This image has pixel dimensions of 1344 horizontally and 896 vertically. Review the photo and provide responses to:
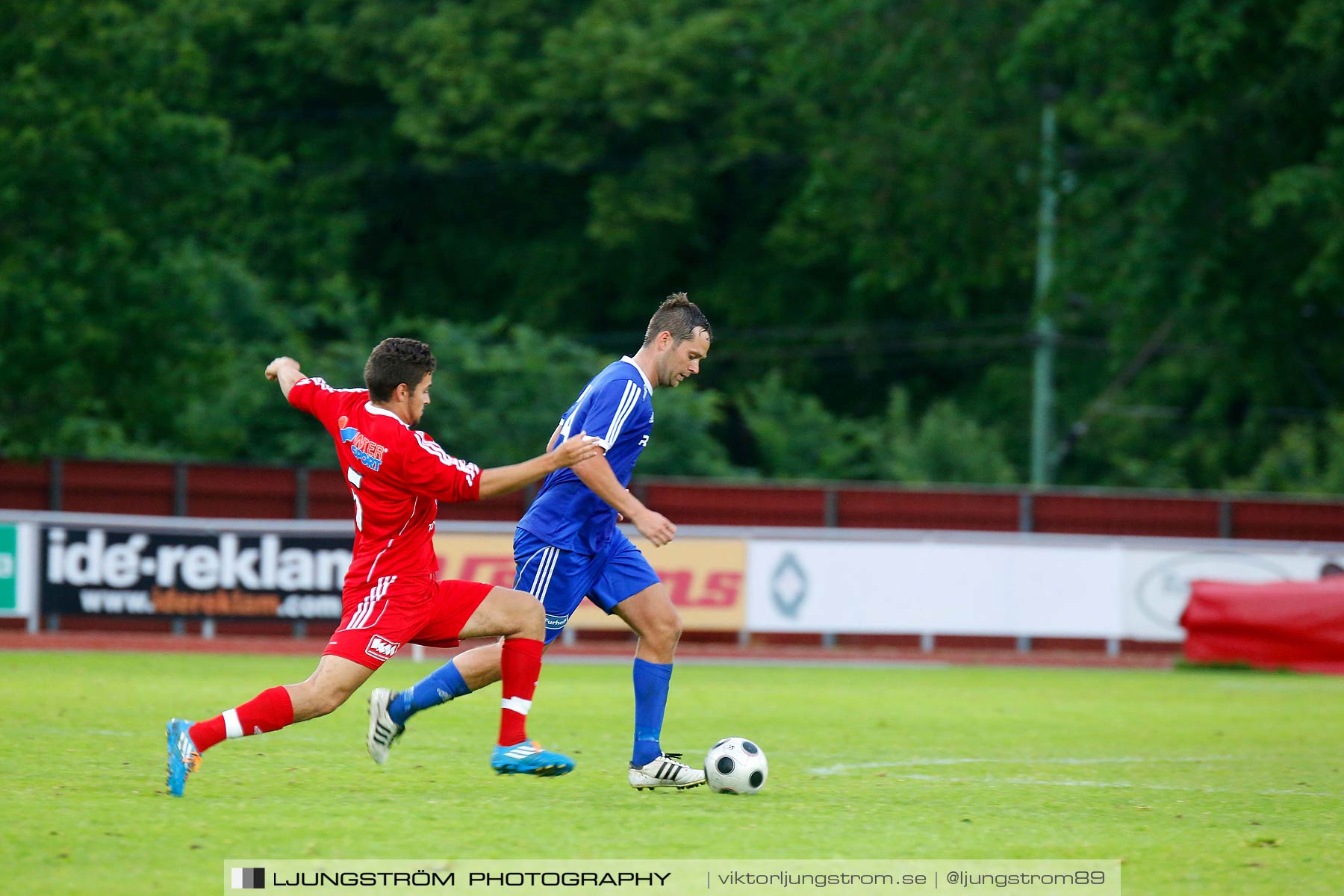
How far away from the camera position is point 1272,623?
18.5m

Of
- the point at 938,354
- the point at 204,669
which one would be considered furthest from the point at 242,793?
the point at 938,354

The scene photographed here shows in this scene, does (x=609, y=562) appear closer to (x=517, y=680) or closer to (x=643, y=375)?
(x=517, y=680)

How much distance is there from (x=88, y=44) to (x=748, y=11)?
15855 mm

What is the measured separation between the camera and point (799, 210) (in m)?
35.9

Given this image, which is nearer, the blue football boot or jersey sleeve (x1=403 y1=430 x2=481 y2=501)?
jersey sleeve (x1=403 y1=430 x2=481 y2=501)

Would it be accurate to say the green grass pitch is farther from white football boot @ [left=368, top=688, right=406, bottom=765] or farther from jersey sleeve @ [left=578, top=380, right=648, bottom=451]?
jersey sleeve @ [left=578, top=380, right=648, bottom=451]

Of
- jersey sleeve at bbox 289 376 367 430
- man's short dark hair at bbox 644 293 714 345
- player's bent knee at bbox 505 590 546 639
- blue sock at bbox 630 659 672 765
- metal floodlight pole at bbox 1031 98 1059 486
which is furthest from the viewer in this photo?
metal floodlight pole at bbox 1031 98 1059 486

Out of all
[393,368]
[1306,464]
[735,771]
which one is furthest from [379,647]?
[1306,464]

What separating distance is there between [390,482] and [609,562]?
1.21m

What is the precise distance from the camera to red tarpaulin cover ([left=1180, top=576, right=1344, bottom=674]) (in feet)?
60.0

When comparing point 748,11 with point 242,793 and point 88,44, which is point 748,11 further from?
point 242,793

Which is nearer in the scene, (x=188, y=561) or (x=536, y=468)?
(x=536, y=468)

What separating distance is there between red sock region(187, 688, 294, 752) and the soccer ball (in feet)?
6.06

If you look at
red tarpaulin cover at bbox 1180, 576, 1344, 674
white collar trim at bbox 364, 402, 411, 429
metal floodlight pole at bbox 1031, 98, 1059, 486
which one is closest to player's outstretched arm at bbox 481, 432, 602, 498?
white collar trim at bbox 364, 402, 411, 429
